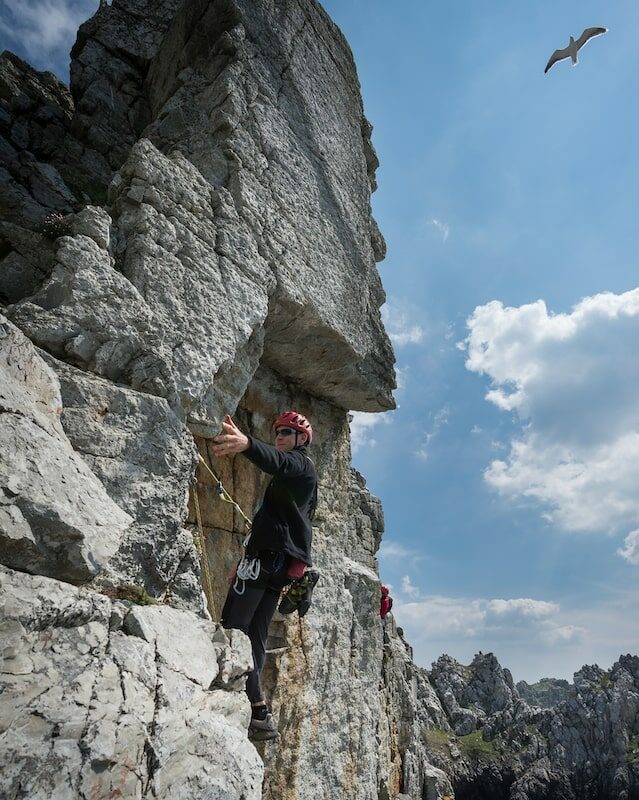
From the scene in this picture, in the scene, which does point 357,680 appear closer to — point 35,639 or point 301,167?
point 35,639

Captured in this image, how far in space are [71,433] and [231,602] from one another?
2.86 m

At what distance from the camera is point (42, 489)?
11.8 ft

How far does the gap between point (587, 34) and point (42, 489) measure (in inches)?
773

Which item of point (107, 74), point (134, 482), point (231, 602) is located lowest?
point (231, 602)

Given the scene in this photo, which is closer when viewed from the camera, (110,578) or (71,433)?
(110,578)

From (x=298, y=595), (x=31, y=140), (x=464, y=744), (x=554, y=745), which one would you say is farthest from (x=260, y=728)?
(x=464, y=744)

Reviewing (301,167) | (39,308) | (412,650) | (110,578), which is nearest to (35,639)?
(110,578)

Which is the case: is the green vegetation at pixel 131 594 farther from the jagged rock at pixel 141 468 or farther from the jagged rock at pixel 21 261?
the jagged rock at pixel 21 261

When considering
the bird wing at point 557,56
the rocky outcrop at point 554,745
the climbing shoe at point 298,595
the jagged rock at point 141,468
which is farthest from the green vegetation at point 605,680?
the jagged rock at point 141,468

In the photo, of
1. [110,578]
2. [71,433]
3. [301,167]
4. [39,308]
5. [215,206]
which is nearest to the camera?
[110,578]

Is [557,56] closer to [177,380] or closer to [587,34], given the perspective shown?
[587,34]

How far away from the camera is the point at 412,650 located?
5816 centimetres

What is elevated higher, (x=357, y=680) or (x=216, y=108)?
(x=216, y=108)

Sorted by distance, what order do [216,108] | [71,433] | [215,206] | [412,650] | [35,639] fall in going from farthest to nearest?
[412,650] < [216,108] < [215,206] < [71,433] < [35,639]
